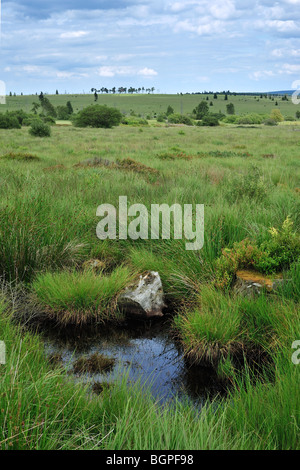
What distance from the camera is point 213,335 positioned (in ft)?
13.6

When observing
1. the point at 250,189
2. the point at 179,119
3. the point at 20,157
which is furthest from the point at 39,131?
Answer: the point at 179,119

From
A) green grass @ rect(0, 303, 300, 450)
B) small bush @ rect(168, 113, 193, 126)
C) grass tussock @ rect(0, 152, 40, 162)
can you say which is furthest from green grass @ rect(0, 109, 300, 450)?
small bush @ rect(168, 113, 193, 126)

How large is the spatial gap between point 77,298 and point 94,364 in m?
1.08

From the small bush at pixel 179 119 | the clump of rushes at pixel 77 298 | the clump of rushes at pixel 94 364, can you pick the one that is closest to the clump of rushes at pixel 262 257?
the clump of rushes at pixel 77 298

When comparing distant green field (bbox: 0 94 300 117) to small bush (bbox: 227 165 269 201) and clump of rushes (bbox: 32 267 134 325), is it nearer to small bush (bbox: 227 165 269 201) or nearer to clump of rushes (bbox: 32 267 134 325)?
small bush (bbox: 227 165 269 201)

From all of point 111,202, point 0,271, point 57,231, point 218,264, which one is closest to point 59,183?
point 111,202

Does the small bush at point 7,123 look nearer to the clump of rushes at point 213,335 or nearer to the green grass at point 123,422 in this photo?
the clump of rushes at point 213,335

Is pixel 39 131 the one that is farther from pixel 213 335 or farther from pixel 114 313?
pixel 213 335

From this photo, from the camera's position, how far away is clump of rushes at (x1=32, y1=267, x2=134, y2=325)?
4852 millimetres

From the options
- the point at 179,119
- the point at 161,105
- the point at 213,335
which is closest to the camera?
the point at 213,335

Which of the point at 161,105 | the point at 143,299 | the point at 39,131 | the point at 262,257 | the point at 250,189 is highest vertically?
the point at 161,105

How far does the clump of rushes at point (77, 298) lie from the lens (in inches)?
191

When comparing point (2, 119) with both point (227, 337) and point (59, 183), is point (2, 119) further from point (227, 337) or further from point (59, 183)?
point (227, 337)

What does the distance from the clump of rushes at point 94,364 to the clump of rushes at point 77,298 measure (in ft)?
2.53
